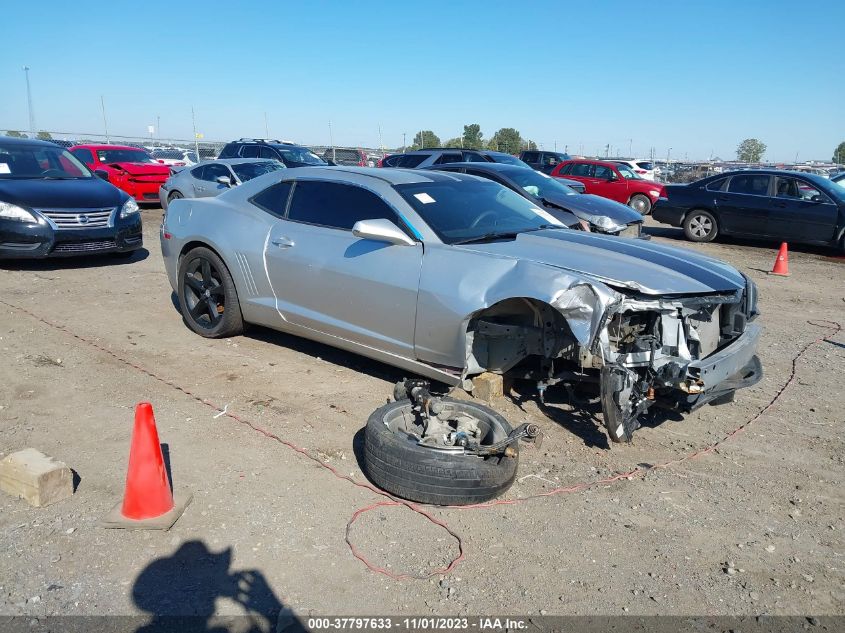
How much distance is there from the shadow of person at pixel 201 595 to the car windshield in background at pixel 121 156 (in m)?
15.5

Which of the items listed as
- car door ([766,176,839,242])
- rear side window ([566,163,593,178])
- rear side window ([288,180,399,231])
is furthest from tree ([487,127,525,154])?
rear side window ([288,180,399,231])

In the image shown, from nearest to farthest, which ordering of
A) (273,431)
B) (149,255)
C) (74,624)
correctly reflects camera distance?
(74,624)
(273,431)
(149,255)

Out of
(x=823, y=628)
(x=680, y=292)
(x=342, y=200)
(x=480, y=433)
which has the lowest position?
(x=823, y=628)

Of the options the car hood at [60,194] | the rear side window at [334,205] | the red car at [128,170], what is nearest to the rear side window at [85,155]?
the red car at [128,170]

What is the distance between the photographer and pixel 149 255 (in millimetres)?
10312

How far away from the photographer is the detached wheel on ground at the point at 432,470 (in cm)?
341

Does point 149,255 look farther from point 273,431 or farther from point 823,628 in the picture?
point 823,628

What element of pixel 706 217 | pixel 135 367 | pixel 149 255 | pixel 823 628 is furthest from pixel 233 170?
pixel 823 628

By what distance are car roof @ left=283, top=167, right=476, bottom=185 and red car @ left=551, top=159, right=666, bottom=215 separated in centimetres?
1409

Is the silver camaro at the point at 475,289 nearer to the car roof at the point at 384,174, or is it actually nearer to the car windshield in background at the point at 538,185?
the car roof at the point at 384,174

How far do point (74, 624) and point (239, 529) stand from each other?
2.64 ft

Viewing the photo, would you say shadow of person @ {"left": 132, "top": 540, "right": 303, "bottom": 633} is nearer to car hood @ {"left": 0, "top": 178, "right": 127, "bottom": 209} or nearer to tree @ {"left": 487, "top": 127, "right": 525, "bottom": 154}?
car hood @ {"left": 0, "top": 178, "right": 127, "bottom": 209}

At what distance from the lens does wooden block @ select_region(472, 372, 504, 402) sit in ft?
14.6

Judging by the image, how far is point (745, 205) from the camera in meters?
13.2
